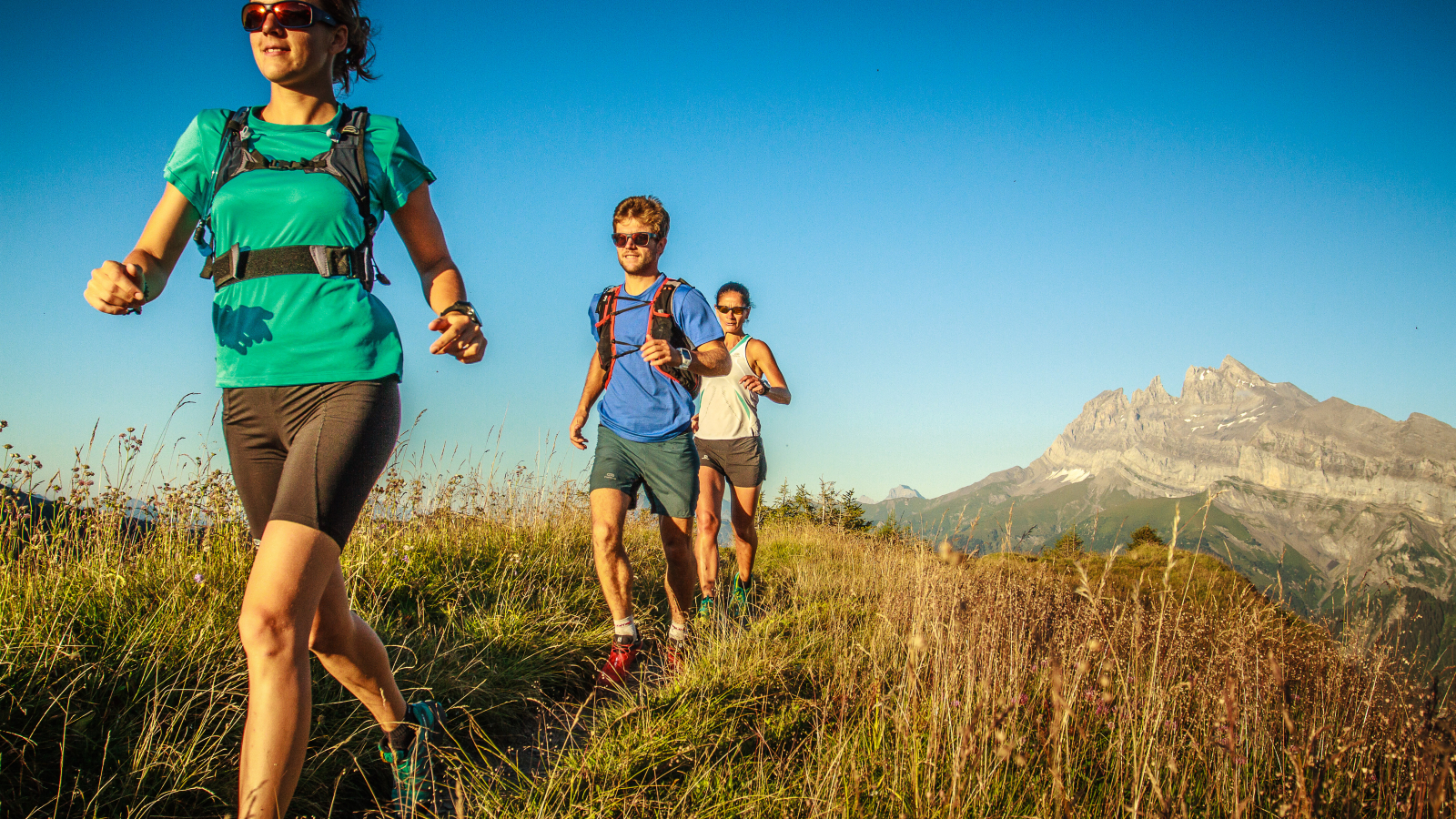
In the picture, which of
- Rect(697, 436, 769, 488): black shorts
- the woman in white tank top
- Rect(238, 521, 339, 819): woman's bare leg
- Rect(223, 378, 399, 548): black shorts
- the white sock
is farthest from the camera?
Rect(697, 436, 769, 488): black shorts

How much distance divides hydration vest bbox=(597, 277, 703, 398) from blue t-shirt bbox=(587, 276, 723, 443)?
0.07 ft

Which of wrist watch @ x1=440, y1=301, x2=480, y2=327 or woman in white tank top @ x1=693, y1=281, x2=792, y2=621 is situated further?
woman in white tank top @ x1=693, y1=281, x2=792, y2=621

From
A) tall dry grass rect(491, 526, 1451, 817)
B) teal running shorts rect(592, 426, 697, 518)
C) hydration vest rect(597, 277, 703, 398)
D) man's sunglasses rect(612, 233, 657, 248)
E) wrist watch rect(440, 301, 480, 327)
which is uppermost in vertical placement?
man's sunglasses rect(612, 233, 657, 248)

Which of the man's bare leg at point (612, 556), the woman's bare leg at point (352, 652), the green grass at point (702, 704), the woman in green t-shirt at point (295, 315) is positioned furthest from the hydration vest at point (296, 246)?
the man's bare leg at point (612, 556)

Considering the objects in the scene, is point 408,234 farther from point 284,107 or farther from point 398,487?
point 398,487

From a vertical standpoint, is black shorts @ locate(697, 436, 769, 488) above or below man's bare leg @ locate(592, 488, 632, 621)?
above

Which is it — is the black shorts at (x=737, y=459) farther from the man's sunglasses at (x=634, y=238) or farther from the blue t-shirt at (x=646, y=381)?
the man's sunglasses at (x=634, y=238)

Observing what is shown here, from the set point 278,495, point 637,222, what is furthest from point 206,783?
point 637,222

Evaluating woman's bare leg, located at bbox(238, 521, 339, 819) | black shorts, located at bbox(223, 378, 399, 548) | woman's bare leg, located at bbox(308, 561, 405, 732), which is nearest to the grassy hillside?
woman's bare leg, located at bbox(308, 561, 405, 732)

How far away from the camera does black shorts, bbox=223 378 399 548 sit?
5.94 feet

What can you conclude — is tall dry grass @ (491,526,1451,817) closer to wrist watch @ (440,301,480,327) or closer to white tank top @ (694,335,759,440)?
wrist watch @ (440,301,480,327)

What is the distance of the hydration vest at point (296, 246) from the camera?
1.95 metres

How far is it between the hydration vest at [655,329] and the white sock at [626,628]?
1336 mm

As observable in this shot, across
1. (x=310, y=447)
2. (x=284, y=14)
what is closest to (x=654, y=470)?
(x=310, y=447)
